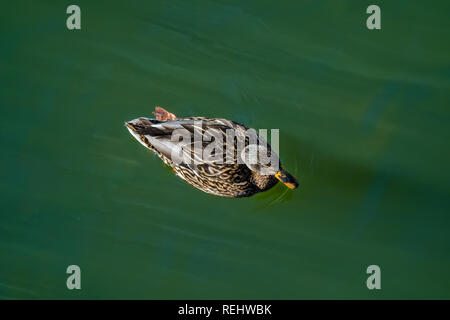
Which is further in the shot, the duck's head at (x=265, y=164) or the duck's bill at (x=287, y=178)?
the duck's bill at (x=287, y=178)

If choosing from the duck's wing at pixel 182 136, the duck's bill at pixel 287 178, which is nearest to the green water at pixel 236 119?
the duck's bill at pixel 287 178

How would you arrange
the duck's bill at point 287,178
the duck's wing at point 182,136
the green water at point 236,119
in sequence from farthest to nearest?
the green water at point 236,119 < the duck's bill at point 287,178 < the duck's wing at point 182,136

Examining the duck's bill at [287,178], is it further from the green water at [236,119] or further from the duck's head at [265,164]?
the green water at [236,119]

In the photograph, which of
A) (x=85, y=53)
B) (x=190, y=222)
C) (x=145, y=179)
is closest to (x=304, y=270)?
(x=190, y=222)

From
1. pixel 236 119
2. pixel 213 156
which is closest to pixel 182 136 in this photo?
pixel 213 156

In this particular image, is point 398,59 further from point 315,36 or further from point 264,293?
point 264,293

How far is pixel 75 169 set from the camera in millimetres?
5707

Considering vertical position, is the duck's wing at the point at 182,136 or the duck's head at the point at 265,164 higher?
the duck's wing at the point at 182,136

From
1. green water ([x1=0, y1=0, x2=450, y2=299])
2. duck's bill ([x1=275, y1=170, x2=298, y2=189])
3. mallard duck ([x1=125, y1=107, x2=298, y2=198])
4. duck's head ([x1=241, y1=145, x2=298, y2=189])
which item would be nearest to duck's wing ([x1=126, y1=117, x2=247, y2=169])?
mallard duck ([x1=125, y1=107, x2=298, y2=198])

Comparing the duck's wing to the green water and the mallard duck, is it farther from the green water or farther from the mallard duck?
the green water

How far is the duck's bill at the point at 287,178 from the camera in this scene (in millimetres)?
5148

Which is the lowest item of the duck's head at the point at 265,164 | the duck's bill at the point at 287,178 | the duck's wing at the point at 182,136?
the duck's bill at the point at 287,178

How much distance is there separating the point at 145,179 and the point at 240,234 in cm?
95

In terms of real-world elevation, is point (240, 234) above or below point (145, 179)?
below
